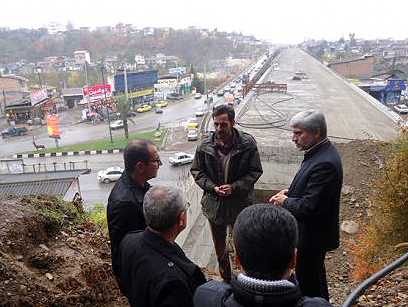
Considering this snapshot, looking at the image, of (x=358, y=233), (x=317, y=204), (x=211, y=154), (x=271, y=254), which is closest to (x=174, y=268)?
(x=271, y=254)

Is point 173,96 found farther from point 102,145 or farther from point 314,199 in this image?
point 314,199

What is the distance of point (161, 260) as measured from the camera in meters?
1.62

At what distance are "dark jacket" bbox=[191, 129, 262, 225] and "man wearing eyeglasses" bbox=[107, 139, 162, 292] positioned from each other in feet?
2.60

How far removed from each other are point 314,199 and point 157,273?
1.11m

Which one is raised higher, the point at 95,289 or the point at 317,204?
the point at 317,204

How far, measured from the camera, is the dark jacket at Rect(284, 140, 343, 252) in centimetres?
220

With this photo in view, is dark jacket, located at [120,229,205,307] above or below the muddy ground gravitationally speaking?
above

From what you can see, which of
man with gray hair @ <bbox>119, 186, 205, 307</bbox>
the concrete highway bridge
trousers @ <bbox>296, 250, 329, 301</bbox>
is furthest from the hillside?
man with gray hair @ <bbox>119, 186, 205, 307</bbox>

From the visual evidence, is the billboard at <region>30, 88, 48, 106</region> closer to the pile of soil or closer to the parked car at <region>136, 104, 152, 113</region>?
the parked car at <region>136, 104, 152, 113</region>

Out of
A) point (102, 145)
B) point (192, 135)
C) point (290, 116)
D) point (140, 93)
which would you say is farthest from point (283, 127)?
point (140, 93)

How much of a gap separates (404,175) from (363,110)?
13064mm

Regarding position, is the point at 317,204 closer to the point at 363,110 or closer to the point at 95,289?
the point at 95,289

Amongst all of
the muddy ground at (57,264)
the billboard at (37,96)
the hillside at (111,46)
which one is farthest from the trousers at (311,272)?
the hillside at (111,46)

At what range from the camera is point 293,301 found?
1092 mm
